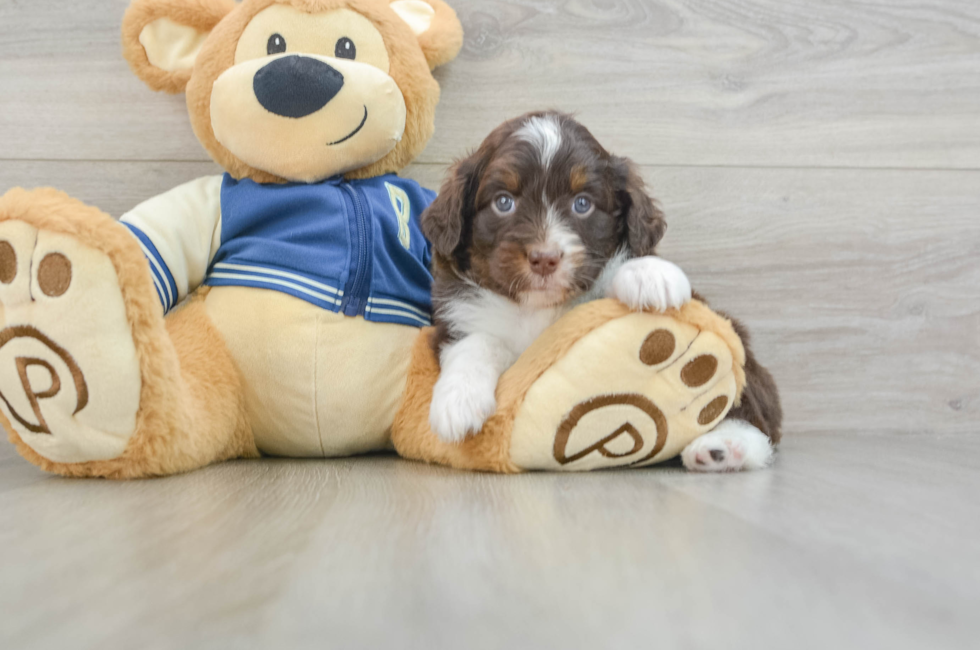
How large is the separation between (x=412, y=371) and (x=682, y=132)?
1132 millimetres

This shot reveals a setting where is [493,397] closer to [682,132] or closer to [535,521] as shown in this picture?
[535,521]

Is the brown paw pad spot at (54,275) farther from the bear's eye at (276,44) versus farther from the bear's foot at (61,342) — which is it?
the bear's eye at (276,44)

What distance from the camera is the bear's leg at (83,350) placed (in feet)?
3.93

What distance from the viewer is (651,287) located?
1.28 meters

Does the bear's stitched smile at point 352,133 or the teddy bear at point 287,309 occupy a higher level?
the bear's stitched smile at point 352,133

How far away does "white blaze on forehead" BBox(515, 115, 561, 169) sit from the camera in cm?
139

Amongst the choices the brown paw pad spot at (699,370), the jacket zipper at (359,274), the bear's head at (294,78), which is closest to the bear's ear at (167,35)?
the bear's head at (294,78)

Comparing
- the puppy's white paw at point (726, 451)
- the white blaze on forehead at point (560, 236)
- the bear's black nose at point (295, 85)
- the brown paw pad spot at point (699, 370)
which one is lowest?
the puppy's white paw at point (726, 451)

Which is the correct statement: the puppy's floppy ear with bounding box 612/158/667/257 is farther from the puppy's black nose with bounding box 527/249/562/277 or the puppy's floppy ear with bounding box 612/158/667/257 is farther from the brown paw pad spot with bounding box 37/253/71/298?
the brown paw pad spot with bounding box 37/253/71/298

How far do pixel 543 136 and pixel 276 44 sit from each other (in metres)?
0.69

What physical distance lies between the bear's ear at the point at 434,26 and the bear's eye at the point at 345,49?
241mm

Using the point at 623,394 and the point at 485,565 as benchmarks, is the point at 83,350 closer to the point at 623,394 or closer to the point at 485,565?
the point at 485,565

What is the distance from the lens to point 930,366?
2.10 m

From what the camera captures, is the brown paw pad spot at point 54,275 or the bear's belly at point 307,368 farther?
the bear's belly at point 307,368
